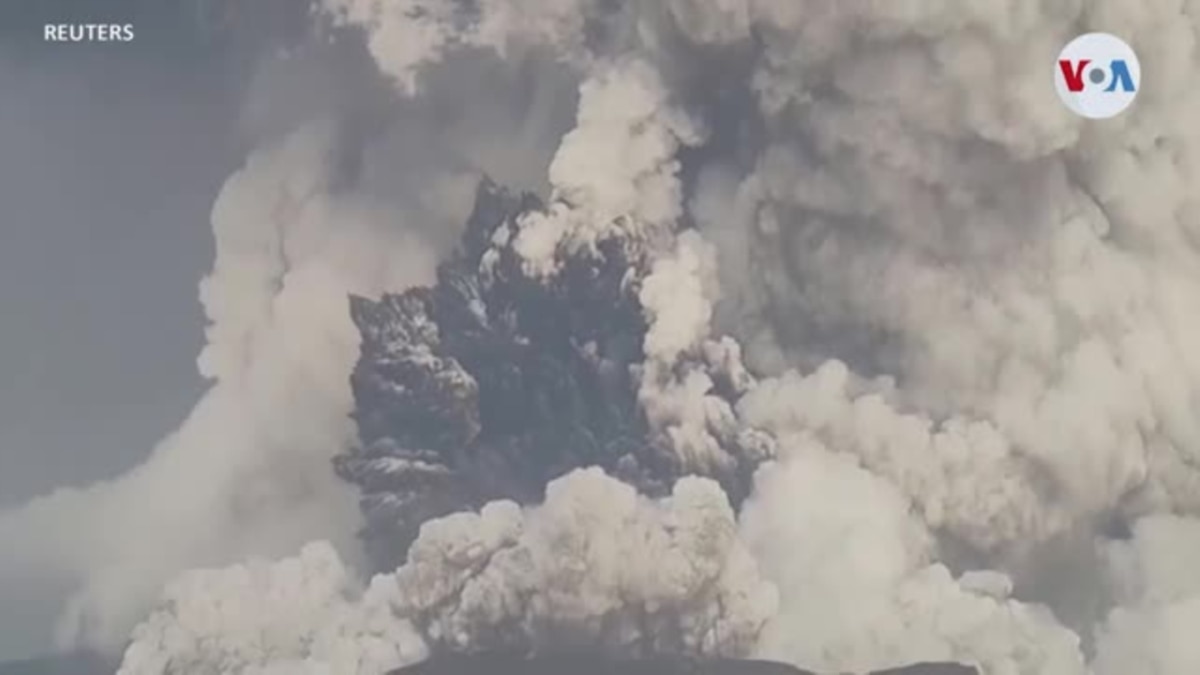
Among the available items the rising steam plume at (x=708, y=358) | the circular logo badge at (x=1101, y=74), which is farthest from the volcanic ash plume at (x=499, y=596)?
the circular logo badge at (x=1101, y=74)

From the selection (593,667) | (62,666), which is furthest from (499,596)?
(62,666)

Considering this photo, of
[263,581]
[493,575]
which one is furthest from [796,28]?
[263,581]

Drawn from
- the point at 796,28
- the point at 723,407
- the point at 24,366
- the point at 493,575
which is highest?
the point at 796,28

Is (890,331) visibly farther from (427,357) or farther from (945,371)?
(427,357)

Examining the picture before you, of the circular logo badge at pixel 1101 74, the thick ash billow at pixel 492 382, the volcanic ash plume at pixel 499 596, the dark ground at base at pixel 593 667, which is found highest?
the circular logo badge at pixel 1101 74

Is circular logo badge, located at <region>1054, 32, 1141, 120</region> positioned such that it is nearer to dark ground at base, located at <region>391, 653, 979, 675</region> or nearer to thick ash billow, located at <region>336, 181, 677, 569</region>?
thick ash billow, located at <region>336, 181, 677, 569</region>

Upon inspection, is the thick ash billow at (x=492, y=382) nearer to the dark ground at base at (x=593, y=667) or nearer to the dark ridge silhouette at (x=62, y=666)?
the dark ground at base at (x=593, y=667)

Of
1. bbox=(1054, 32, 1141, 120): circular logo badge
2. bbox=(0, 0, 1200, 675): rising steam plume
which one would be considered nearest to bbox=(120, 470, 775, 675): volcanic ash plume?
bbox=(0, 0, 1200, 675): rising steam plume
